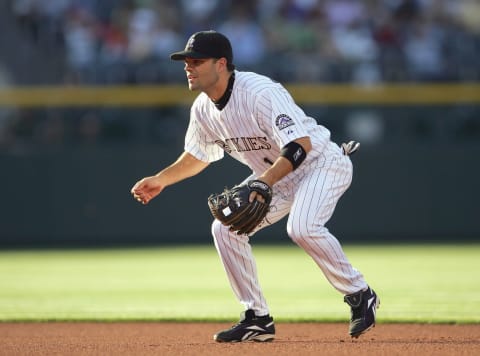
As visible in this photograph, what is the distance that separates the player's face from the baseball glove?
0.53m

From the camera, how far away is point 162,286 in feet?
25.8

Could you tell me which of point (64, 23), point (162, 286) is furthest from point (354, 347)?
point (64, 23)

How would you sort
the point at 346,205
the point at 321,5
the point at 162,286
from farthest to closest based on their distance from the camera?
the point at 321,5, the point at 346,205, the point at 162,286

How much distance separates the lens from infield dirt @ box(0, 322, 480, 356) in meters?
4.27

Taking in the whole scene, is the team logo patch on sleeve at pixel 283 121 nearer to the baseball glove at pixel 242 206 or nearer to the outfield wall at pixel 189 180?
the baseball glove at pixel 242 206

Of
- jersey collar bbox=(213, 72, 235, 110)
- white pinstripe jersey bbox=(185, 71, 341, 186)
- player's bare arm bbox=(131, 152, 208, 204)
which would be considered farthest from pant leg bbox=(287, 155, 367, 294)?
player's bare arm bbox=(131, 152, 208, 204)

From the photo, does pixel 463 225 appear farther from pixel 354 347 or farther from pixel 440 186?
pixel 354 347

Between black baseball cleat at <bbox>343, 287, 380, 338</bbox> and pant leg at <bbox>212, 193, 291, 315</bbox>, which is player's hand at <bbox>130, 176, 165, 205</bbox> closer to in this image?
pant leg at <bbox>212, 193, 291, 315</bbox>

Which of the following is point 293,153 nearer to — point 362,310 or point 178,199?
point 362,310

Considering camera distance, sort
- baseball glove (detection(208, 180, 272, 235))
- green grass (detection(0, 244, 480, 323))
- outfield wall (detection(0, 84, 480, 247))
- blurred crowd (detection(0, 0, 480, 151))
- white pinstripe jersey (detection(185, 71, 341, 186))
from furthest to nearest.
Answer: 1. blurred crowd (detection(0, 0, 480, 151))
2. outfield wall (detection(0, 84, 480, 247))
3. green grass (detection(0, 244, 480, 323))
4. white pinstripe jersey (detection(185, 71, 341, 186))
5. baseball glove (detection(208, 180, 272, 235))

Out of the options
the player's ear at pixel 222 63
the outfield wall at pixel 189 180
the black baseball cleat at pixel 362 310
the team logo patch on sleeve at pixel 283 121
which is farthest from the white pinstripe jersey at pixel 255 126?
the outfield wall at pixel 189 180

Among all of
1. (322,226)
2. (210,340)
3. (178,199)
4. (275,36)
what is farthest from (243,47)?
(322,226)

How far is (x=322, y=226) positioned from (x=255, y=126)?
0.57 m

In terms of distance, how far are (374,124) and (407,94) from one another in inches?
19.7
